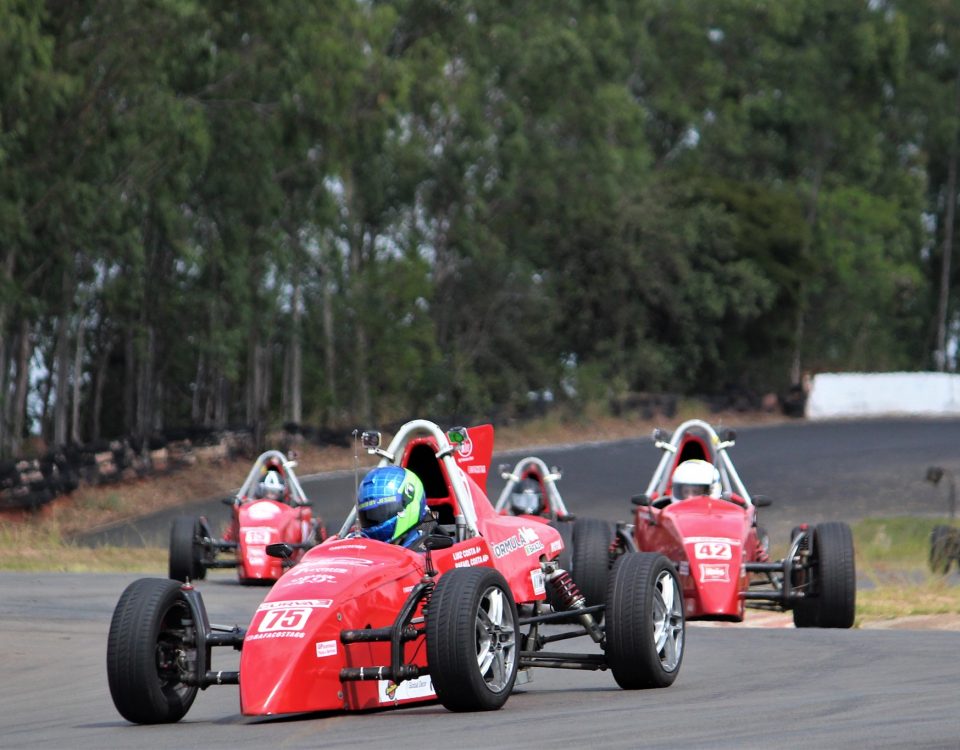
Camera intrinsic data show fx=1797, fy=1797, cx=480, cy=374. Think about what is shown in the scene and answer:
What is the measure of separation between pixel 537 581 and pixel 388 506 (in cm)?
190

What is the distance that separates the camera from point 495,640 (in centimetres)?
871

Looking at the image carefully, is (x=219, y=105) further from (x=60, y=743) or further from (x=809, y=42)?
(x=809, y=42)

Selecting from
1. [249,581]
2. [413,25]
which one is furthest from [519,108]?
[249,581]

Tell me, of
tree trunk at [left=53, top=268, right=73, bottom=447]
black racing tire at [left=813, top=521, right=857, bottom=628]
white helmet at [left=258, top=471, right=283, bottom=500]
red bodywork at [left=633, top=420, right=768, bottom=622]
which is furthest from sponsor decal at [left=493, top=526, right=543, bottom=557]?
tree trunk at [left=53, top=268, right=73, bottom=447]

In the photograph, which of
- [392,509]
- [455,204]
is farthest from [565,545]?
[455,204]

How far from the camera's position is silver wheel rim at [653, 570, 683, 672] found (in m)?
9.72

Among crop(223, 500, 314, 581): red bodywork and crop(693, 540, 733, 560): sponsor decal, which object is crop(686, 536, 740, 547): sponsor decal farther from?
crop(223, 500, 314, 581): red bodywork

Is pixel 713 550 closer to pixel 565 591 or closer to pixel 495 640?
pixel 565 591

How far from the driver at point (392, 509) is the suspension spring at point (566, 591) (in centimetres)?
149

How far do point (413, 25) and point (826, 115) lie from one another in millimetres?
25443

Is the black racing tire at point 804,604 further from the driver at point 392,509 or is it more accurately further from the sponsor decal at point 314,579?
the sponsor decal at point 314,579

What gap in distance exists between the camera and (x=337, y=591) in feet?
28.3

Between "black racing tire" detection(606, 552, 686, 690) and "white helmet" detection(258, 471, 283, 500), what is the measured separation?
11.8 m

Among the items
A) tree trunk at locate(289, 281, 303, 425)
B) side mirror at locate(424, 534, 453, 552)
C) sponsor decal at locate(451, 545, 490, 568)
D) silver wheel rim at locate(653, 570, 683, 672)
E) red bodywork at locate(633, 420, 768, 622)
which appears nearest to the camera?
side mirror at locate(424, 534, 453, 552)
